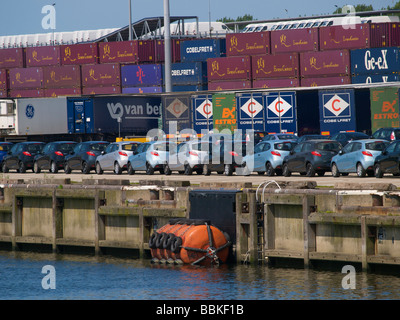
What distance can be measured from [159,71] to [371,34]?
20121 millimetres

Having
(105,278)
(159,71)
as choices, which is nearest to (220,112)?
(159,71)

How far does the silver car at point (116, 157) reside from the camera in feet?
134

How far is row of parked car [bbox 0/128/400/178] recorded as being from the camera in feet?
108

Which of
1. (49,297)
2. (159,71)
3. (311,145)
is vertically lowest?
(49,297)

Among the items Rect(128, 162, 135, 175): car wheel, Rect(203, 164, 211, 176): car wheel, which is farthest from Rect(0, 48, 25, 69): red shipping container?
Rect(203, 164, 211, 176): car wheel

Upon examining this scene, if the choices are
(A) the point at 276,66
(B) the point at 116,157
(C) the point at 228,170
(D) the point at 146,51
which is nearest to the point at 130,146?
(B) the point at 116,157

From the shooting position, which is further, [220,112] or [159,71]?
[159,71]

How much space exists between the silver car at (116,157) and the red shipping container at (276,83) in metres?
30.4

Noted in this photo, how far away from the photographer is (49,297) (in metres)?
20.1

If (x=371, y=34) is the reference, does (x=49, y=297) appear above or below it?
below

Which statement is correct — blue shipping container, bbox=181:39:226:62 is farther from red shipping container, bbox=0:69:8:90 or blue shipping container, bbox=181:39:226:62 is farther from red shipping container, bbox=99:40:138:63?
red shipping container, bbox=0:69:8:90

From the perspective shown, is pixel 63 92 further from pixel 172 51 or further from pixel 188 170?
pixel 188 170
